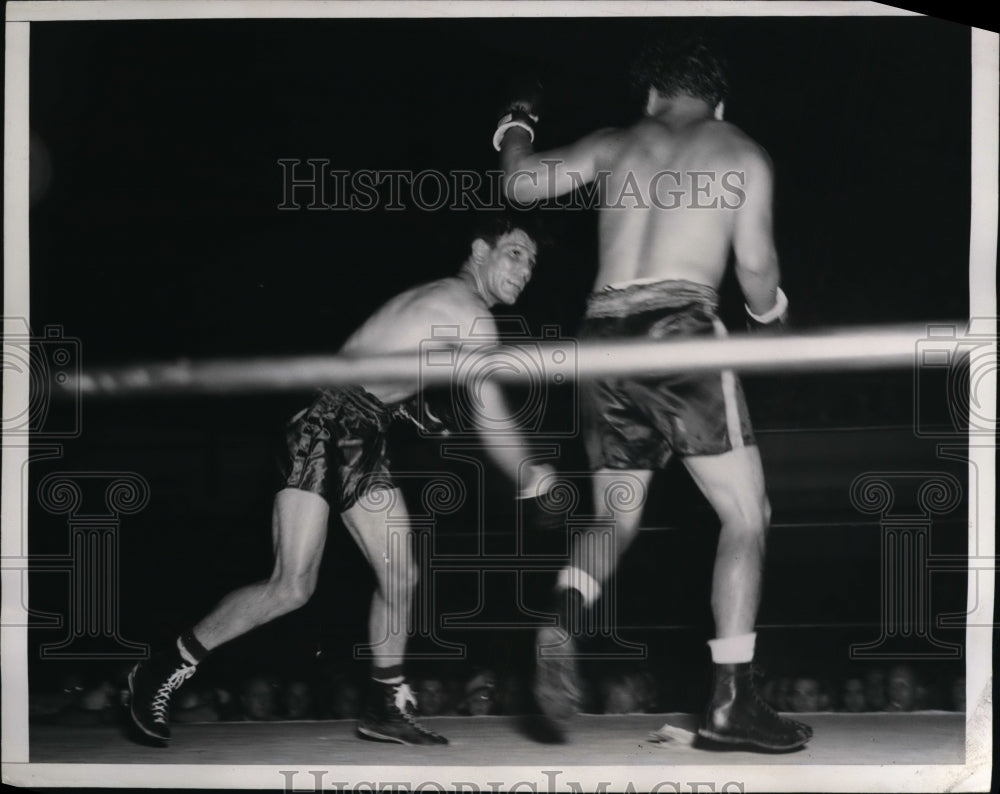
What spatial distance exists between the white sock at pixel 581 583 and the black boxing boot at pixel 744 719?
433 millimetres

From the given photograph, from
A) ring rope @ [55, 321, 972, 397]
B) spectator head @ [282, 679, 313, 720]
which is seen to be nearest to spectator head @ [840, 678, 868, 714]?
ring rope @ [55, 321, 972, 397]

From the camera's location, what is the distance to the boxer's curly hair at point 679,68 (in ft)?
10.8

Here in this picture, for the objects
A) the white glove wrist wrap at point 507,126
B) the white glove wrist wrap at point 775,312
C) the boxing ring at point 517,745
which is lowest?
the boxing ring at point 517,745

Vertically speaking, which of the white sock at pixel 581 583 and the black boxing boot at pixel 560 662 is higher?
the white sock at pixel 581 583

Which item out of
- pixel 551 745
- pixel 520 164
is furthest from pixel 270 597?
pixel 520 164

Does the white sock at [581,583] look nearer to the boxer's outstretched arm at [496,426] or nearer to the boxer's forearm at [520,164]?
the boxer's outstretched arm at [496,426]

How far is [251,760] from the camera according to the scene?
3.29 metres

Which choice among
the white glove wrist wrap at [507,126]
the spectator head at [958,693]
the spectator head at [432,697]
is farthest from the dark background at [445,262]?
the spectator head at [958,693]

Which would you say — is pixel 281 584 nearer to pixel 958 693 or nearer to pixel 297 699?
pixel 297 699

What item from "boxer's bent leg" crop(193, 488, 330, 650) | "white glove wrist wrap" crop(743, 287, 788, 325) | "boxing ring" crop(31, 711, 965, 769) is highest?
"white glove wrist wrap" crop(743, 287, 788, 325)

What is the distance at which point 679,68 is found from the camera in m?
3.29

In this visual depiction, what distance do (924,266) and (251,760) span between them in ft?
8.37

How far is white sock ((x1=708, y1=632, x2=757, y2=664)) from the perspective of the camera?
3264mm

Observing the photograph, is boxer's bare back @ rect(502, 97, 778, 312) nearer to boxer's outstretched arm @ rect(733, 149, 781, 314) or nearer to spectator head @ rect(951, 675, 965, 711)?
boxer's outstretched arm @ rect(733, 149, 781, 314)
